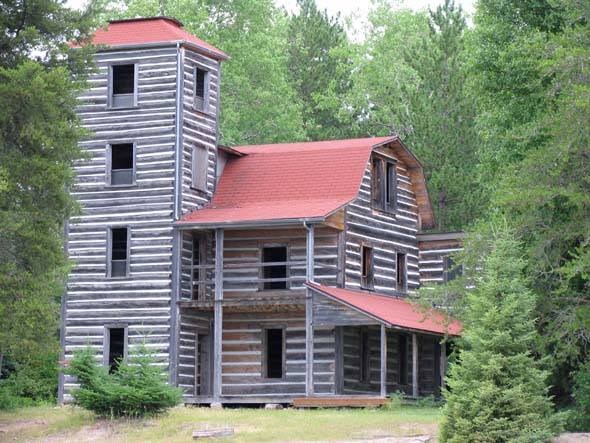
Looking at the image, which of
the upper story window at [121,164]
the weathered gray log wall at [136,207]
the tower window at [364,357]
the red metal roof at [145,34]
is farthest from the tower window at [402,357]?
the red metal roof at [145,34]

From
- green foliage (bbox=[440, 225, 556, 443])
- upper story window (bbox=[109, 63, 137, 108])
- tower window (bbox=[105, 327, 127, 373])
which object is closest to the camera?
green foliage (bbox=[440, 225, 556, 443])

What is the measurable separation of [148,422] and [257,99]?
33141mm

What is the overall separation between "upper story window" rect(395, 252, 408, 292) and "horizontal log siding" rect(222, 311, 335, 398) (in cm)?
576

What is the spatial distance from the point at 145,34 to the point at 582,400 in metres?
21.0

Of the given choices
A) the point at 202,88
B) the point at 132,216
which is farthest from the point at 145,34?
the point at 132,216

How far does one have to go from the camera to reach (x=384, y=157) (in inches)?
1884

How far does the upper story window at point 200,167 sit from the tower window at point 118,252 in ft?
9.73

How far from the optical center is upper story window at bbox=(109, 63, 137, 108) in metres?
45.5

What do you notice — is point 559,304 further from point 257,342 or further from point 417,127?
point 417,127

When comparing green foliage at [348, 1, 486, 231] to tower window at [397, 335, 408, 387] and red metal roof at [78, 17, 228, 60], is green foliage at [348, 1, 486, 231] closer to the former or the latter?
tower window at [397, 335, 408, 387]

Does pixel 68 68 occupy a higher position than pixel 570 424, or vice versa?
pixel 68 68

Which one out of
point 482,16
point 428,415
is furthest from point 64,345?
point 482,16

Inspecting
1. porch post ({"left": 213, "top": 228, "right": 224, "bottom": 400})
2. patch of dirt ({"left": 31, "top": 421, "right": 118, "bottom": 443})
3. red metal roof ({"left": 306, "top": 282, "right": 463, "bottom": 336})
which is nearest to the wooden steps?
red metal roof ({"left": 306, "top": 282, "right": 463, "bottom": 336})

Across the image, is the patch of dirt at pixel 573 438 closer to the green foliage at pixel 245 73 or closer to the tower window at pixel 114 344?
the tower window at pixel 114 344
